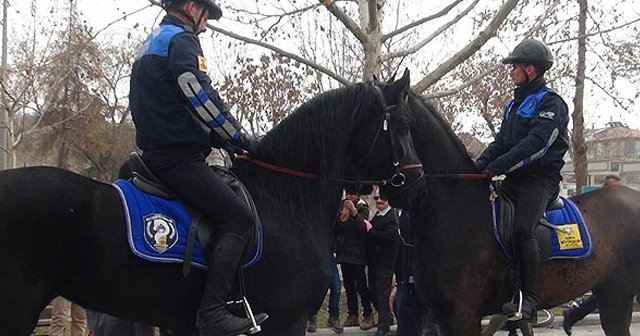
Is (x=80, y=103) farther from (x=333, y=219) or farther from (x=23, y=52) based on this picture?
(x=333, y=219)

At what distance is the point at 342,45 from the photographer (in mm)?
19719

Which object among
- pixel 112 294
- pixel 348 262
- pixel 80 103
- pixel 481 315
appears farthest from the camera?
pixel 80 103

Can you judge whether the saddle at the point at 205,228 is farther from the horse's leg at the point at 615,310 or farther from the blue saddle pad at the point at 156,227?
the horse's leg at the point at 615,310

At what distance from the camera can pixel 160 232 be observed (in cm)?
370

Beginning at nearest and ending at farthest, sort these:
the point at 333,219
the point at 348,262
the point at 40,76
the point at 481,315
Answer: the point at 333,219
the point at 481,315
the point at 348,262
the point at 40,76

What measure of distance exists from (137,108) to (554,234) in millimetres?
3647

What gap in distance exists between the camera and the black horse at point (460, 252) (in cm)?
517

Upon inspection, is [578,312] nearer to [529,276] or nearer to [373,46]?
[529,276]

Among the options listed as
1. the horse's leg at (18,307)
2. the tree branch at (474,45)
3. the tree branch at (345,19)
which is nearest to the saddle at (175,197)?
the horse's leg at (18,307)

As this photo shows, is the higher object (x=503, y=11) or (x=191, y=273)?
(x=503, y=11)

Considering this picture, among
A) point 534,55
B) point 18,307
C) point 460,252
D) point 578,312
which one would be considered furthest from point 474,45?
point 18,307

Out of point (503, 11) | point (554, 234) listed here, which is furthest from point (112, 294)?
point (503, 11)

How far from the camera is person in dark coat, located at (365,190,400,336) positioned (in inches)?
346

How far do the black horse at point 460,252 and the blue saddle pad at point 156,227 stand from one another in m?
2.18
